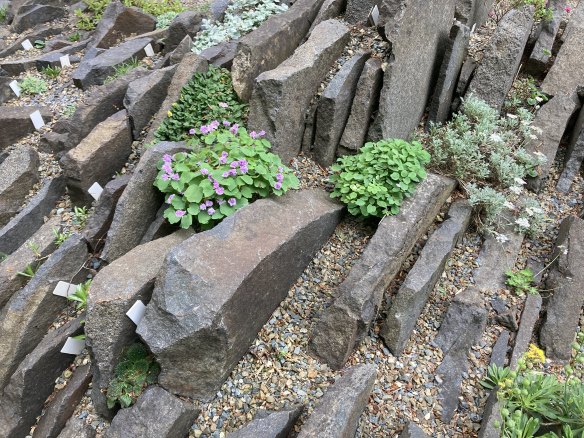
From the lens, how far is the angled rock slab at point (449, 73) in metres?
5.46

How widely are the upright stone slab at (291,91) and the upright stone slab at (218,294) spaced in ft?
3.21

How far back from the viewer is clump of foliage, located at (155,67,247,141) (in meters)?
5.07

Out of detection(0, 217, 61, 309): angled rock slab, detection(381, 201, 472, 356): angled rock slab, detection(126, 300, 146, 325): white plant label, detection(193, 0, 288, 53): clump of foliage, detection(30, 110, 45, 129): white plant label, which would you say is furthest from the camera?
detection(193, 0, 288, 53): clump of foliage

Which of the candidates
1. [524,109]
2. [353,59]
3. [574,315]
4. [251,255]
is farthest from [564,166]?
[251,255]

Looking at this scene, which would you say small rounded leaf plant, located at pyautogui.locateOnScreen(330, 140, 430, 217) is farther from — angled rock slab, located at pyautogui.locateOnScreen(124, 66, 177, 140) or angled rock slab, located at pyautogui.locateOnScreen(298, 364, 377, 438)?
angled rock slab, located at pyautogui.locateOnScreen(124, 66, 177, 140)

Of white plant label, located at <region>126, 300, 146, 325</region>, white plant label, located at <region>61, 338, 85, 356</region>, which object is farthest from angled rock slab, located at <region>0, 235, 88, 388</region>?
white plant label, located at <region>126, 300, 146, 325</region>

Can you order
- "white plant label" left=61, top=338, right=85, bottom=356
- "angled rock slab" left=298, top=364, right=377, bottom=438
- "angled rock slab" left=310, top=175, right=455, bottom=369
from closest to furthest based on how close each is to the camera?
"angled rock slab" left=298, top=364, right=377, bottom=438 → "angled rock slab" left=310, top=175, right=455, bottom=369 → "white plant label" left=61, top=338, right=85, bottom=356

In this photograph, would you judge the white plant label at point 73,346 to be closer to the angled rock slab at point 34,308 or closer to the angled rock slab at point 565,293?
the angled rock slab at point 34,308

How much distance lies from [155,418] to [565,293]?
3.61 m

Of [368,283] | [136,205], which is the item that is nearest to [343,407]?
[368,283]

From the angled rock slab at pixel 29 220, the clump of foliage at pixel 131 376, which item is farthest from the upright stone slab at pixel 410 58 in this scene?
the angled rock slab at pixel 29 220

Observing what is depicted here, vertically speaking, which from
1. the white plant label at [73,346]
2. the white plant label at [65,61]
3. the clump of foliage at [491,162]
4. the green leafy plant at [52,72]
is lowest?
the white plant label at [73,346]

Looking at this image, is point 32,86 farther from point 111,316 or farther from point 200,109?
point 111,316

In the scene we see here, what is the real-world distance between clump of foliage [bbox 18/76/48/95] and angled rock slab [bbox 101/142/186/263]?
138 inches
